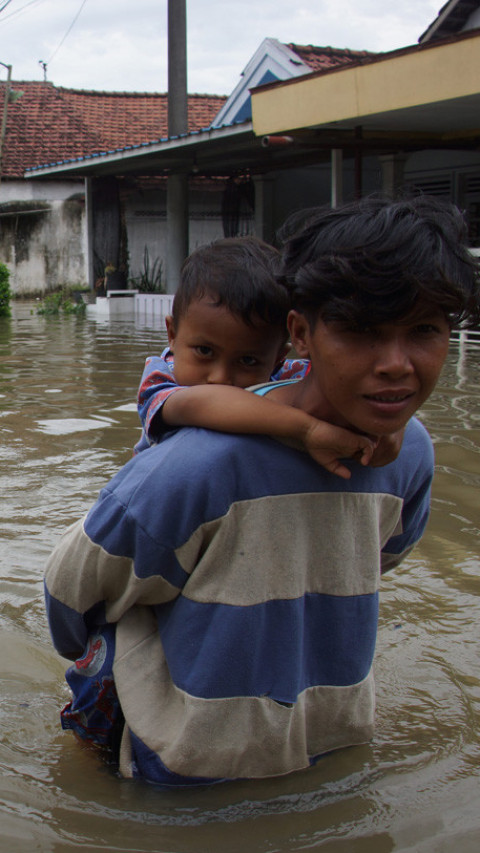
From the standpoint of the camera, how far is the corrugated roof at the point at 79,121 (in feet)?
88.4

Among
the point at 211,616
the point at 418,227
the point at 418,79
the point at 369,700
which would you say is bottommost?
the point at 369,700

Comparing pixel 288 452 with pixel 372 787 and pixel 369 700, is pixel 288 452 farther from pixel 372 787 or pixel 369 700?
pixel 372 787

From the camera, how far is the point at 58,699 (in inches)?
107

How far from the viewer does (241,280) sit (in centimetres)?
216

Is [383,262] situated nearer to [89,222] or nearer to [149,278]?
[89,222]

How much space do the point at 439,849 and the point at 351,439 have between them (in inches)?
35.0

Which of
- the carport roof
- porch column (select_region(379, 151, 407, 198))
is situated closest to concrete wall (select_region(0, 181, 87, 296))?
the carport roof

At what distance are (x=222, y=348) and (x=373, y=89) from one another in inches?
343

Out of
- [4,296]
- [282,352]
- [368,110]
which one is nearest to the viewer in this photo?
[282,352]

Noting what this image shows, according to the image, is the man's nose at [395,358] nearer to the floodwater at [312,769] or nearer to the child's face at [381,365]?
the child's face at [381,365]

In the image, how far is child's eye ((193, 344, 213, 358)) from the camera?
Answer: 229 centimetres

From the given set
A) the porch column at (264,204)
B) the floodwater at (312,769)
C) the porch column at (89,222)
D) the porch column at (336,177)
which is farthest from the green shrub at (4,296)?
the floodwater at (312,769)

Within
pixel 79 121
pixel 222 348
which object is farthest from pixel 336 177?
pixel 79 121

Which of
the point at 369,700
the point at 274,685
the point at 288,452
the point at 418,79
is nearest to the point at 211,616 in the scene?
the point at 274,685
